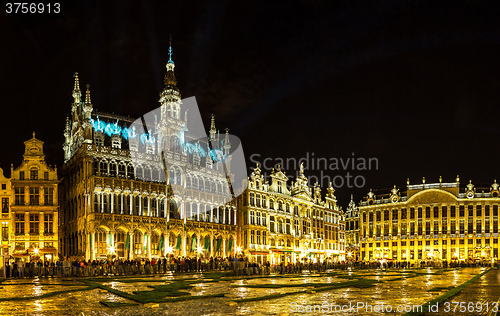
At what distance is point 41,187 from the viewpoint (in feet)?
196

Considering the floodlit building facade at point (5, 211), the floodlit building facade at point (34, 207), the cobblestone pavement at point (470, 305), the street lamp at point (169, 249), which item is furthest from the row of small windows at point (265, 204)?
the cobblestone pavement at point (470, 305)

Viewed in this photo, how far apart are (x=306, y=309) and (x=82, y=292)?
1182 cm

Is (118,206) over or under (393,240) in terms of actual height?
over

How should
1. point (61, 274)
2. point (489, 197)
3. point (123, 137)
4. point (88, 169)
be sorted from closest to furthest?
point (61, 274)
point (88, 169)
point (123, 137)
point (489, 197)

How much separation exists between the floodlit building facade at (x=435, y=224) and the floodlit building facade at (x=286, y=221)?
16.1 m

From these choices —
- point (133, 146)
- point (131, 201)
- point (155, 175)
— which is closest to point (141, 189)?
point (131, 201)

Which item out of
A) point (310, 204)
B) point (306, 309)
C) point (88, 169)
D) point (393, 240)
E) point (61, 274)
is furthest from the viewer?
point (393, 240)

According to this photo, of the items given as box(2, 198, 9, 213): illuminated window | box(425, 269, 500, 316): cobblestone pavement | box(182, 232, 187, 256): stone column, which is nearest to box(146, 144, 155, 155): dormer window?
box(182, 232, 187, 256): stone column

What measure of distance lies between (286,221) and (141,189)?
2948 cm

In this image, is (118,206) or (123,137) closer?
(118,206)

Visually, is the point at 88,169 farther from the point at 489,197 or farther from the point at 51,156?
the point at 489,197

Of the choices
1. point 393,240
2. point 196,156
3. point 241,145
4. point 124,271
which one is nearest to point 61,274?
point 124,271

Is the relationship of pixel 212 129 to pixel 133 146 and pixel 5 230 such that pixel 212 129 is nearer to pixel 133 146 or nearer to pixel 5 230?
pixel 133 146

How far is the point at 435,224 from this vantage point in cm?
10938
